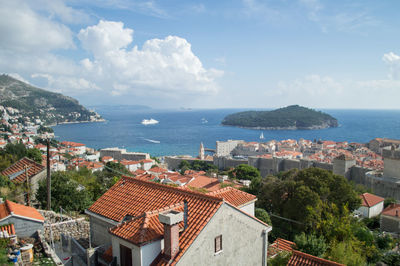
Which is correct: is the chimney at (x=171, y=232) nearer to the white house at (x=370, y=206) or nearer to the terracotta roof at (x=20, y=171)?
the terracotta roof at (x=20, y=171)

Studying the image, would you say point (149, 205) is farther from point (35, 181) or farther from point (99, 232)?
point (35, 181)

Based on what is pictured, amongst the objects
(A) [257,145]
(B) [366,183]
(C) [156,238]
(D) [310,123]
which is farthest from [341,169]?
(D) [310,123]

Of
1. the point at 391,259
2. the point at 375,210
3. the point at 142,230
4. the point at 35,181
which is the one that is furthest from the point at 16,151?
the point at 375,210

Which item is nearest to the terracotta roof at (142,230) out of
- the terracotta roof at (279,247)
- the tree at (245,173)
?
the terracotta roof at (279,247)

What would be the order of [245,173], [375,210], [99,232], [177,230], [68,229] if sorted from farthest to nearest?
1. [245,173]
2. [375,210]
3. [68,229]
4. [99,232]
5. [177,230]

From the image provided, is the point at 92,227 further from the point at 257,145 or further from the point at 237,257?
the point at 257,145

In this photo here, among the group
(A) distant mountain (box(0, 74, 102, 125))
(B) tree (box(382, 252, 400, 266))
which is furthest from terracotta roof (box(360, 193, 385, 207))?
(A) distant mountain (box(0, 74, 102, 125))
